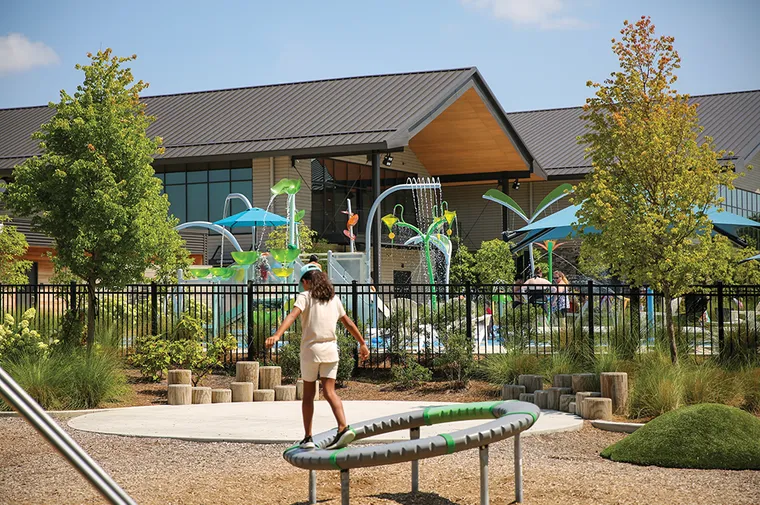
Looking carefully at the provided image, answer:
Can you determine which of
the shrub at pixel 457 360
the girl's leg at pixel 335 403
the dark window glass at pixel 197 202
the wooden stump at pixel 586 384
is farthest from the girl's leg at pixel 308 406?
the dark window glass at pixel 197 202

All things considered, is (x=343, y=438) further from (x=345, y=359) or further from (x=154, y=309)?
(x=154, y=309)

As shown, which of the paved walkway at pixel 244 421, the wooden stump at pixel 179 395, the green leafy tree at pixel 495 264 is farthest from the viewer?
the green leafy tree at pixel 495 264

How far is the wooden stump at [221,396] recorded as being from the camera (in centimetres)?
1366

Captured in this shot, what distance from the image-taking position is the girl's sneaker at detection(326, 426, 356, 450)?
23.2ft

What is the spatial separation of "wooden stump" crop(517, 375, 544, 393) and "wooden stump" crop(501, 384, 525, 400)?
0.16 metres

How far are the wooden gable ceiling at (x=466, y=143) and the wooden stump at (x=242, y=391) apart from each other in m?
19.2

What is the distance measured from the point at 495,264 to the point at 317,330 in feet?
89.8

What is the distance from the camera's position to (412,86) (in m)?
32.0

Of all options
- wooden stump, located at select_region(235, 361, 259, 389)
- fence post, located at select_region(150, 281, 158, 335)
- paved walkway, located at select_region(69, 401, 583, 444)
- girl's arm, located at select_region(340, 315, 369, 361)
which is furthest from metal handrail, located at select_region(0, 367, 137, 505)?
fence post, located at select_region(150, 281, 158, 335)

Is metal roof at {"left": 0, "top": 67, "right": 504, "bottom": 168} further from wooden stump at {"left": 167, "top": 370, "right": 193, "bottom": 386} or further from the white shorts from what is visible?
the white shorts

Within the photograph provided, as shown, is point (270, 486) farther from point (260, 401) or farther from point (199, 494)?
point (260, 401)

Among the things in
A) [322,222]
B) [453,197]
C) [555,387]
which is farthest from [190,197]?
[555,387]

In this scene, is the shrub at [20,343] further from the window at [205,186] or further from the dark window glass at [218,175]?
the dark window glass at [218,175]

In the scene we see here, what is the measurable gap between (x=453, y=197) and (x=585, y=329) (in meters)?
24.9
